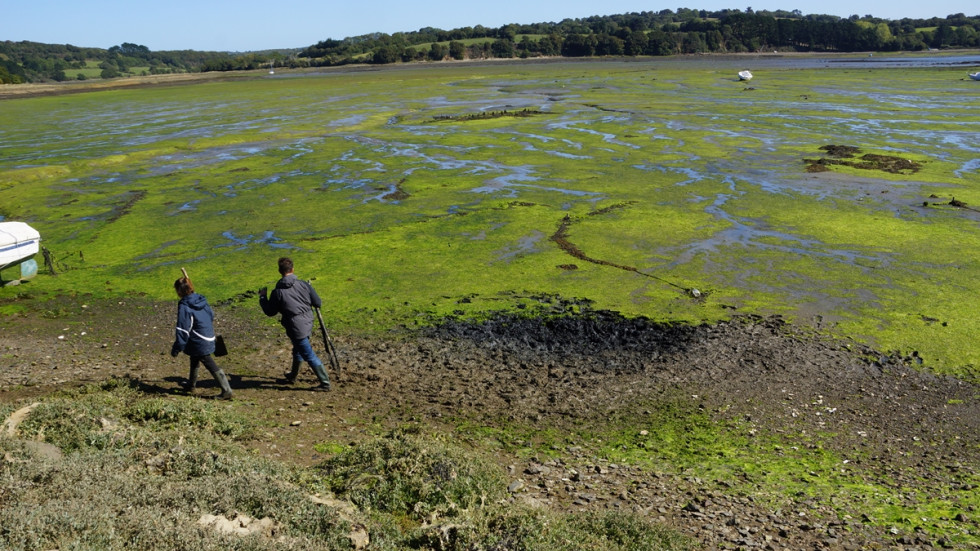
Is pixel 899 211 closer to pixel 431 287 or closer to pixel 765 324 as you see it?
pixel 765 324

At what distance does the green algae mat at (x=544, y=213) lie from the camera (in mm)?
14070

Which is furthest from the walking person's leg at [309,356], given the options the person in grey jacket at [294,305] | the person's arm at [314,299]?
the person's arm at [314,299]

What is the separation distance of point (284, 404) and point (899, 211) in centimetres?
1734

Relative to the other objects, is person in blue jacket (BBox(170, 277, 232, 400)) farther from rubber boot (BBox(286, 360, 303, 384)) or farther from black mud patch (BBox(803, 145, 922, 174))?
black mud patch (BBox(803, 145, 922, 174))

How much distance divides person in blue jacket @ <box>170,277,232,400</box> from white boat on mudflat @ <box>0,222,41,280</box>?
315 inches

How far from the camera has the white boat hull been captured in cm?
1480

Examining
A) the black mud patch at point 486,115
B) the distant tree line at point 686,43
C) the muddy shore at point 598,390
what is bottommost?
the muddy shore at point 598,390

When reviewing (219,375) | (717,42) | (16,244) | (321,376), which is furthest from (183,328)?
(717,42)

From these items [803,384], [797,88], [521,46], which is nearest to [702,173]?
[803,384]

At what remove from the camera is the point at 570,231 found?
1850 centimetres

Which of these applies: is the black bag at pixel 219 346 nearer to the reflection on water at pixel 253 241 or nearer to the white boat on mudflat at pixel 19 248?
the white boat on mudflat at pixel 19 248

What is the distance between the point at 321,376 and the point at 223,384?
124 centimetres

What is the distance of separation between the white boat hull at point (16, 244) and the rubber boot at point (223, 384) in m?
8.18

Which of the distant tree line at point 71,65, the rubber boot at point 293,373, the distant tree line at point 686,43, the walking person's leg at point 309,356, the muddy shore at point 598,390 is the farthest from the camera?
the distant tree line at point 686,43
